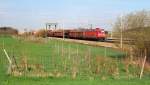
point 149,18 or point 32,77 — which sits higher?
point 149,18

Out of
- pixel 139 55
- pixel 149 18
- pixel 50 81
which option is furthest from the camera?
pixel 149 18

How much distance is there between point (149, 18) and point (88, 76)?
1901 cm

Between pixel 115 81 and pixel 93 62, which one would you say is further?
pixel 93 62

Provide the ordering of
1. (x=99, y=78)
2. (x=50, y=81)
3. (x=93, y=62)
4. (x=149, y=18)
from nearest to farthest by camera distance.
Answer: (x=50, y=81), (x=99, y=78), (x=93, y=62), (x=149, y=18)

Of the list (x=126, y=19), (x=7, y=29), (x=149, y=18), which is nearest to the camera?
(x=149, y=18)

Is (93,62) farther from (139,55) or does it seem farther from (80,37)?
(80,37)

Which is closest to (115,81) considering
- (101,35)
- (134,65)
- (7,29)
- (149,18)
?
(134,65)

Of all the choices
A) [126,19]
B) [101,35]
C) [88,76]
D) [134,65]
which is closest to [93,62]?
[134,65]

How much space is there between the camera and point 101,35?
212ft

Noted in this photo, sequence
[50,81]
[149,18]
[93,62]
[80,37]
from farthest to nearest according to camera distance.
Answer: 1. [80,37]
2. [149,18]
3. [93,62]
4. [50,81]

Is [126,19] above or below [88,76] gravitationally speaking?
above

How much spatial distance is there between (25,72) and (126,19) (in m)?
36.1

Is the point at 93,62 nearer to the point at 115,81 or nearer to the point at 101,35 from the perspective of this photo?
the point at 115,81

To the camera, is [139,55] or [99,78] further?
[139,55]
